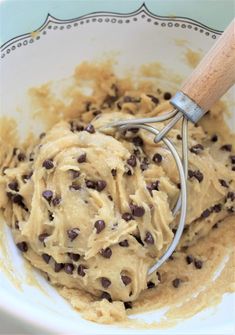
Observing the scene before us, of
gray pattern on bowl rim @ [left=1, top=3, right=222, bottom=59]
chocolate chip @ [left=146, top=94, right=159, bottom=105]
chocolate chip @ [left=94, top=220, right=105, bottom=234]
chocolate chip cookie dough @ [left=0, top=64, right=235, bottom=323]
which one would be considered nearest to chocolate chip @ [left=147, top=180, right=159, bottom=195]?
chocolate chip cookie dough @ [left=0, top=64, right=235, bottom=323]

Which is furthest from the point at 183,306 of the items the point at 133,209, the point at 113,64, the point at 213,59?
the point at 113,64

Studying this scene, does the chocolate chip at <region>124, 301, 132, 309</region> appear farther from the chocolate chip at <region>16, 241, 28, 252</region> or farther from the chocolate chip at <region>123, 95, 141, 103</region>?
the chocolate chip at <region>123, 95, 141, 103</region>

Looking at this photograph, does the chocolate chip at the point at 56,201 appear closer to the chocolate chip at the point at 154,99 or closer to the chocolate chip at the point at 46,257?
the chocolate chip at the point at 46,257

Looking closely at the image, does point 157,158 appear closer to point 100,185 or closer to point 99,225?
point 100,185

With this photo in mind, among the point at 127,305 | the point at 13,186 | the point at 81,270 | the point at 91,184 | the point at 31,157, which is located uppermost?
the point at 31,157

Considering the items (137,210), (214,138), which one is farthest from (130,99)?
(137,210)

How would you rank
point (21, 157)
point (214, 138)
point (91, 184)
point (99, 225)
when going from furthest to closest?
point (214, 138) → point (21, 157) → point (91, 184) → point (99, 225)

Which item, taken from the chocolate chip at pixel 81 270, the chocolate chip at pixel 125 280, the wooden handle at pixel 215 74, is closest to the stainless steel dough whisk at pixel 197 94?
the wooden handle at pixel 215 74
